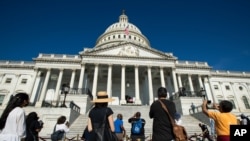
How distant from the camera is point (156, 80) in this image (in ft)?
136

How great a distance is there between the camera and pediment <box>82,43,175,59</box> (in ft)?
115

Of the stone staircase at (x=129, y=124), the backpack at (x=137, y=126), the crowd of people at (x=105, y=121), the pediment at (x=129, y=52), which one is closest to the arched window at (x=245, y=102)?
the pediment at (x=129, y=52)

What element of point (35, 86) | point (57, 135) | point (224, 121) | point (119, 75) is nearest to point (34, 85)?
point (35, 86)

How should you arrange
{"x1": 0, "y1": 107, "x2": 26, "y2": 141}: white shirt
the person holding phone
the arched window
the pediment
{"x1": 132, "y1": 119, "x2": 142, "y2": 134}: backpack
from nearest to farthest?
{"x1": 0, "y1": 107, "x2": 26, "y2": 141}: white shirt < the person holding phone < {"x1": 132, "y1": 119, "x2": 142, "y2": 134}: backpack < the pediment < the arched window

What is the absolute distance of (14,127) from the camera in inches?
135

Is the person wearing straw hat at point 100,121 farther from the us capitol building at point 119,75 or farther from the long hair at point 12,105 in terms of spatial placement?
the us capitol building at point 119,75

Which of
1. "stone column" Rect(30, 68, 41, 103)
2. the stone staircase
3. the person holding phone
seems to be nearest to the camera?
the person holding phone

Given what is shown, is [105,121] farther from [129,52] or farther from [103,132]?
[129,52]

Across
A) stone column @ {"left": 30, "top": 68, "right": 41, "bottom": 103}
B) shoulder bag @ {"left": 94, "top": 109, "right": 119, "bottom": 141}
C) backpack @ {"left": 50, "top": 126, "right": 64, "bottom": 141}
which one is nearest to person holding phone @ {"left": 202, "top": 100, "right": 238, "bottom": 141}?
shoulder bag @ {"left": 94, "top": 109, "right": 119, "bottom": 141}

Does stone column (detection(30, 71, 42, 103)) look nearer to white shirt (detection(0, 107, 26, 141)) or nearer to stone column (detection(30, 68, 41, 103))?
stone column (detection(30, 68, 41, 103))

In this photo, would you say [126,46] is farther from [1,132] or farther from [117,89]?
[1,132]

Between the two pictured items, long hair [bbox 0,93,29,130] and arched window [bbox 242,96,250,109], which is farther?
arched window [bbox 242,96,250,109]

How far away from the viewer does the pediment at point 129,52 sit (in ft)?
115

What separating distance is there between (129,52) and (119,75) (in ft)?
24.4
